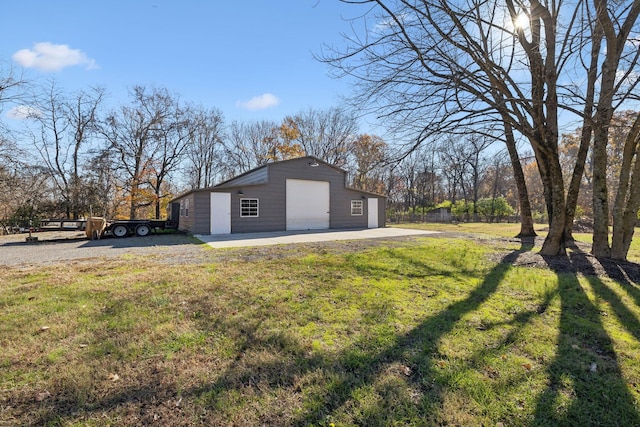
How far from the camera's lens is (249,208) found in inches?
548

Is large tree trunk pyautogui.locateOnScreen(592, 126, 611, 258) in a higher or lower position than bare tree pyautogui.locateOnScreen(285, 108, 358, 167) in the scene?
lower

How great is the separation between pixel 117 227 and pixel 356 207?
478 inches

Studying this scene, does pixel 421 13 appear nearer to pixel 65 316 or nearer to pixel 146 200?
pixel 65 316

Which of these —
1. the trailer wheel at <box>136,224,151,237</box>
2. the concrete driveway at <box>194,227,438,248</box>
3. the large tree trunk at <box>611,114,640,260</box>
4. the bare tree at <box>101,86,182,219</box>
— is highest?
the bare tree at <box>101,86,182,219</box>

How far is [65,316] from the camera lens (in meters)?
3.11

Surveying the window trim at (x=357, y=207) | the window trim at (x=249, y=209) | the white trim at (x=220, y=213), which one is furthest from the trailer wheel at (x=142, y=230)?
the window trim at (x=357, y=207)

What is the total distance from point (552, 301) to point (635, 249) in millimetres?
7161

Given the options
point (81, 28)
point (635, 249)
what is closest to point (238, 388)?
point (81, 28)

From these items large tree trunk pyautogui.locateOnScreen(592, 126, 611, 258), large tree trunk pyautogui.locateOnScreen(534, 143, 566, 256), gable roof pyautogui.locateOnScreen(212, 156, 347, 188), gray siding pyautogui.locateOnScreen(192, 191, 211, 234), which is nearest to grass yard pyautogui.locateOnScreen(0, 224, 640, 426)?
large tree trunk pyautogui.locateOnScreen(534, 143, 566, 256)

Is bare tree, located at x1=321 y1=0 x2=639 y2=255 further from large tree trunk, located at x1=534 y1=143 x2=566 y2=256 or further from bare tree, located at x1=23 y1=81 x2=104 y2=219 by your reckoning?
bare tree, located at x1=23 y1=81 x2=104 y2=219

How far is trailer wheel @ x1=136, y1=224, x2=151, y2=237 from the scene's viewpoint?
1297 cm

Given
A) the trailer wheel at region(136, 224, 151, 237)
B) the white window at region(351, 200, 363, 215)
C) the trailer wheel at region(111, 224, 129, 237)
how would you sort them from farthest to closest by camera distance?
1. the white window at region(351, 200, 363, 215)
2. the trailer wheel at region(136, 224, 151, 237)
3. the trailer wheel at region(111, 224, 129, 237)

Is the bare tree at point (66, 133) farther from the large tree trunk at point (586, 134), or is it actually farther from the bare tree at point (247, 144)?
the large tree trunk at point (586, 134)

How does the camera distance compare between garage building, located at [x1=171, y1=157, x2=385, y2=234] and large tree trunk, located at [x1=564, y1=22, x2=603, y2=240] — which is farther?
garage building, located at [x1=171, y1=157, x2=385, y2=234]
